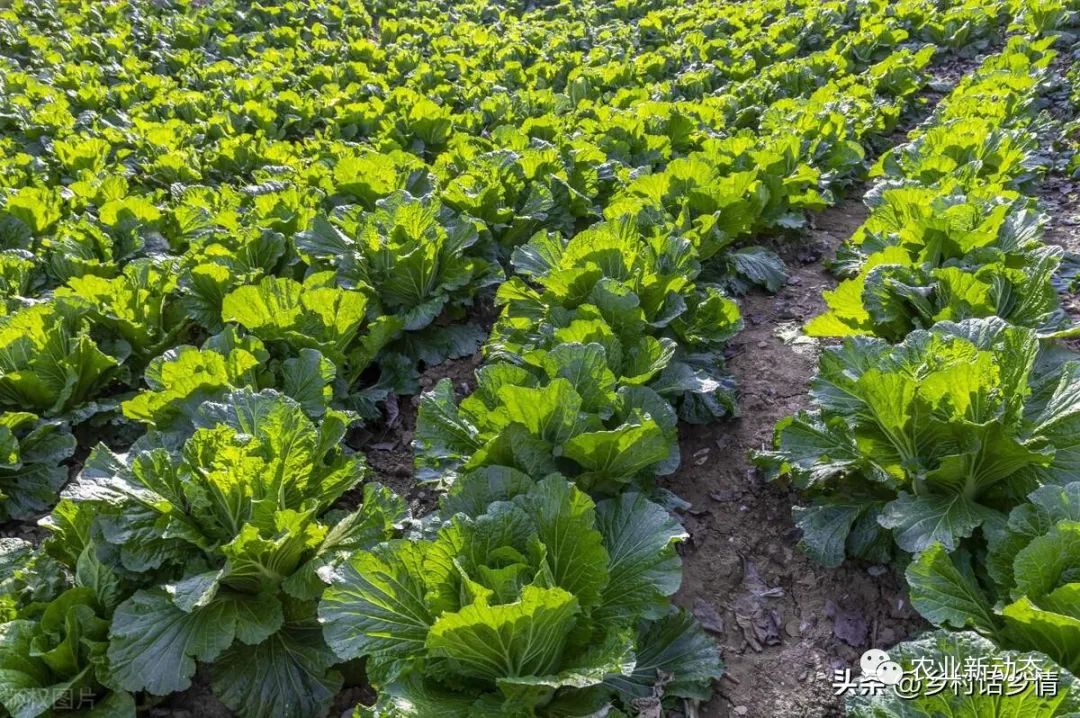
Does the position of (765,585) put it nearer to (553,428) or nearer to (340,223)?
(553,428)

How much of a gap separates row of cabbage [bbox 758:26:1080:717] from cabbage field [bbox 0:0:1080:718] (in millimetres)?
16

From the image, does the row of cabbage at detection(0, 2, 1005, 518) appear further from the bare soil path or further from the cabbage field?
the bare soil path

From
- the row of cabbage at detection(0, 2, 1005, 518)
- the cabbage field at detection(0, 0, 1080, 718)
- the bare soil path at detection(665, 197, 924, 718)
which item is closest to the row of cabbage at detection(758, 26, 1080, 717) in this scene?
the cabbage field at detection(0, 0, 1080, 718)

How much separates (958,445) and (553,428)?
166cm

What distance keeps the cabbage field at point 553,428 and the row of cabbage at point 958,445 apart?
0.05ft

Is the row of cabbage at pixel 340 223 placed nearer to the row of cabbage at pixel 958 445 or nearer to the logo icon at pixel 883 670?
the row of cabbage at pixel 958 445

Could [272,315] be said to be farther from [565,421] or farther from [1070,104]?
[1070,104]

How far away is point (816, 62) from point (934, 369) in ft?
28.6

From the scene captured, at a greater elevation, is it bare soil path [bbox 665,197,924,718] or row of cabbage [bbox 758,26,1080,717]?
row of cabbage [bbox 758,26,1080,717]

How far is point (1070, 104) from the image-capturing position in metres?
8.02

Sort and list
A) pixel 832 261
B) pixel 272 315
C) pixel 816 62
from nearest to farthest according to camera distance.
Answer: pixel 272 315
pixel 832 261
pixel 816 62

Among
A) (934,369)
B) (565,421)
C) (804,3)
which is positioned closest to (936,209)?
(934,369)

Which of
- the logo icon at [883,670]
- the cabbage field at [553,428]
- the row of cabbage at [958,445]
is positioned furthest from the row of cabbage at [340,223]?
the logo icon at [883,670]

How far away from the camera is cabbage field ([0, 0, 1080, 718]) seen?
2418 millimetres
